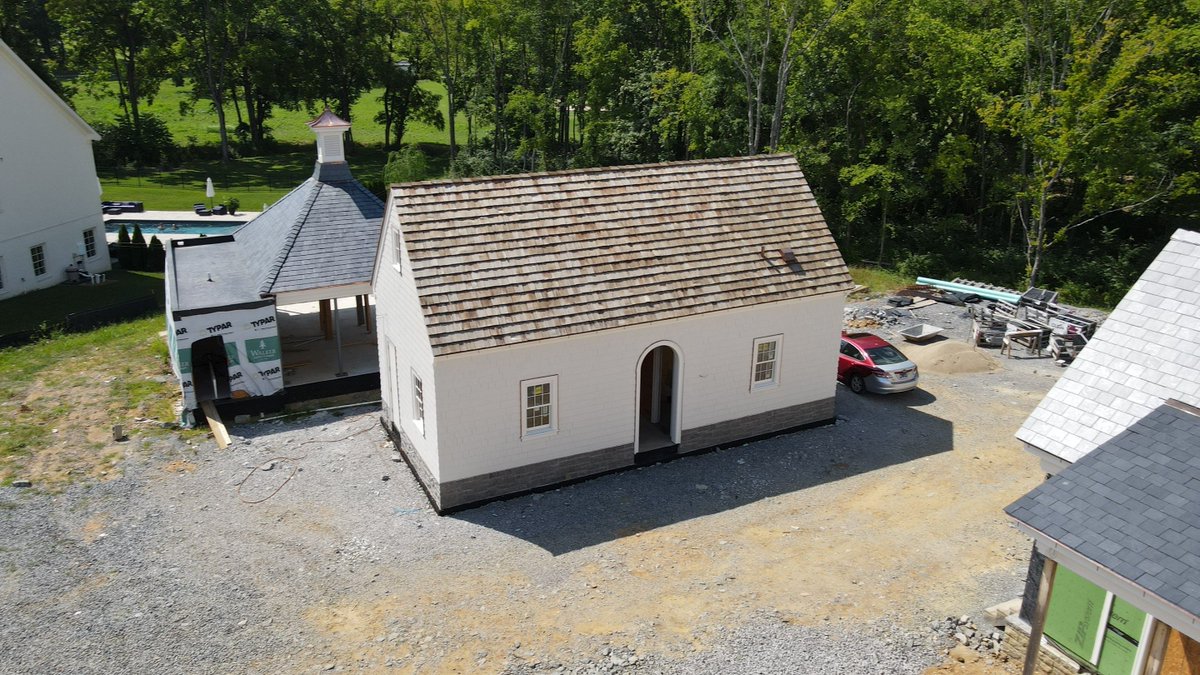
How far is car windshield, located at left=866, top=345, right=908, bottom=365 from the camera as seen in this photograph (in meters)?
22.2

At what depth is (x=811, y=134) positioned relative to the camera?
124 feet

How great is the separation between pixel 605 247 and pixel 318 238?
28.0 ft

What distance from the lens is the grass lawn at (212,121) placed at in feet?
206

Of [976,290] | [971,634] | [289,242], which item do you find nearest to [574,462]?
[971,634]

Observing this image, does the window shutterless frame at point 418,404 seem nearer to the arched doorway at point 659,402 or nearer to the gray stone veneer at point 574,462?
the gray stone veneer at point 574,462

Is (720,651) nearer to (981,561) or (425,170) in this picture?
(981,561)

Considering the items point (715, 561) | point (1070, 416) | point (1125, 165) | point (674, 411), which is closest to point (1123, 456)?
point (1070, 416)

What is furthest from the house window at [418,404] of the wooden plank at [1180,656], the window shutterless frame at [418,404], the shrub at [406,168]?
the shrub at [406,168]

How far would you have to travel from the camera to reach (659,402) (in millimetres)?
19703

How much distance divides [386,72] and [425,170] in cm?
1106

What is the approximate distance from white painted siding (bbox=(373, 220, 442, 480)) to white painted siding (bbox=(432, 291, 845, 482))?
0.27 feet

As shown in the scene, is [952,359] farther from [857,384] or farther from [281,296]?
[281,296]

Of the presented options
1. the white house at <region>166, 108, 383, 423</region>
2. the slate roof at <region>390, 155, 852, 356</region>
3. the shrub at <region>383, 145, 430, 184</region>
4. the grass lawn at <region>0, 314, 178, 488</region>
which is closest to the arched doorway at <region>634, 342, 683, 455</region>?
the slate roof at <region>390, 155, 852, 356</region>

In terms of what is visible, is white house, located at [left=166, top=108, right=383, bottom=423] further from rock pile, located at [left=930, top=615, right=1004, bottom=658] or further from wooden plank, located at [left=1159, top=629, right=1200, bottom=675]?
wooden plank, located at [left=1159, top=629, right=1200, bottom=675]
